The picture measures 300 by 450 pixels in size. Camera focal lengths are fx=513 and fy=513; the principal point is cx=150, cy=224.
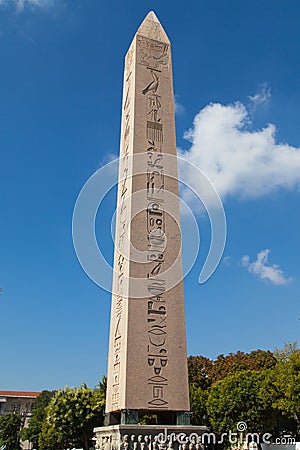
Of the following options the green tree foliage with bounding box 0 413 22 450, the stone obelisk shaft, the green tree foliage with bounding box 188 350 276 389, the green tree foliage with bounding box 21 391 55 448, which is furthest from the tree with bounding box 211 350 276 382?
the green tree foliage with bounding box 0 413 22 450

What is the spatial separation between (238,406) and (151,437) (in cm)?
1913

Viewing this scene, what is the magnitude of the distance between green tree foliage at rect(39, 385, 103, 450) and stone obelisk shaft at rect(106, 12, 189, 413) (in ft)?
71.6

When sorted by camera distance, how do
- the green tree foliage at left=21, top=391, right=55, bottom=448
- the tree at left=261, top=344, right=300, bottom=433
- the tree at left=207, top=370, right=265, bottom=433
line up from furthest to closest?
1. the green tree foliage at left=21, top=391, right=55, bottom=448
2. the tree at left=207, top=370, right=265, bottom=433
3. the tree at left=261, top=344, right=300, bottom=433

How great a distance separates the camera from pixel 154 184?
36.9 feet

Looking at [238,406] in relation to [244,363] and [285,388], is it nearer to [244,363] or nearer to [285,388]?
[285,388]

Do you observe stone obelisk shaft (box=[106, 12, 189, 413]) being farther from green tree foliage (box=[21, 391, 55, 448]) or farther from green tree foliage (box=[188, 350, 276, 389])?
green tree foliage (box=[21, 391, 55, 448])

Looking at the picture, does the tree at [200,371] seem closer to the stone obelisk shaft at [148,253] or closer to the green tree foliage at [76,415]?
the green tree foliage at [76,415]

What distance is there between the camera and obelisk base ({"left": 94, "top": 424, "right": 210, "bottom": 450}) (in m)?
9.02

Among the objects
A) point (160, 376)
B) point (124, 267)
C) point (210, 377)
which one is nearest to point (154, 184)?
point (124, 267)

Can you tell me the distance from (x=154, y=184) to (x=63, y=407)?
2378cm

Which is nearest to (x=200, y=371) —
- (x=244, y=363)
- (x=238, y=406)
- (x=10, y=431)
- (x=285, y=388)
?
(x=244, y=363)

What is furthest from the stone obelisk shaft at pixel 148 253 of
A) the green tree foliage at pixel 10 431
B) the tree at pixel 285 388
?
the green tree foliage at pixel 10 431

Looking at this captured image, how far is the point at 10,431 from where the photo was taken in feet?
180

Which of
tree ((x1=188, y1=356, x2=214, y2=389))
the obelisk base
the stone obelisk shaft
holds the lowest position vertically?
the obelisk base
